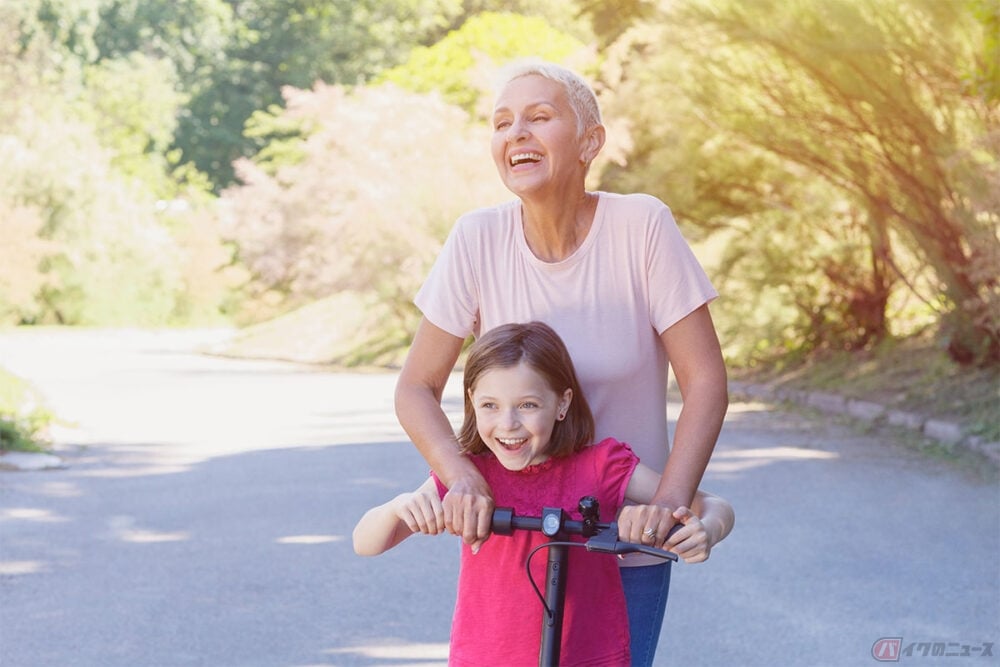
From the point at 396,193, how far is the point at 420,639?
22.1m

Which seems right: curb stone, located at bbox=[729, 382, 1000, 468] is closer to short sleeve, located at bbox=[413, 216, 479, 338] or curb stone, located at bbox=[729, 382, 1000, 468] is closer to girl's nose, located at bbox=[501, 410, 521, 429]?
short sleeve, located at bbox=[413, 216, 479, 338]

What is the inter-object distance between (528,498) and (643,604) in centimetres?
36

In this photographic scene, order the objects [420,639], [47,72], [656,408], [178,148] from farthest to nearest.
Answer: [178,148] < [47,72] < [420,639] < [656,408]

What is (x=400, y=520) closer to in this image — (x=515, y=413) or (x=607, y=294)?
(x=515, y=413)

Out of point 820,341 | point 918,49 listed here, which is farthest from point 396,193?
point 918,49

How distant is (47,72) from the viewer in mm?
53812

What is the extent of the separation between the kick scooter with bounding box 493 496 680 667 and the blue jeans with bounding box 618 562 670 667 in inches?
12.1

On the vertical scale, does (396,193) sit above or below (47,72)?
below

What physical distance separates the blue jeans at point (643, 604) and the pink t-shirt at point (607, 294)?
215 millimetres

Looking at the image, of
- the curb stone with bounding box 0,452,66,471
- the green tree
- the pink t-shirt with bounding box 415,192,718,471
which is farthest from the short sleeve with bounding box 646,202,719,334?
the curb stone with bounding box 0,452,66,471

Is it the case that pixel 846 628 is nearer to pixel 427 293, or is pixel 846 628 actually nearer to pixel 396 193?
pixel 427 293

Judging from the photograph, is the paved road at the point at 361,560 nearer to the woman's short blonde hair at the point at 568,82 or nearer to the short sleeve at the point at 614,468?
the short sleeve at the point at 614,468

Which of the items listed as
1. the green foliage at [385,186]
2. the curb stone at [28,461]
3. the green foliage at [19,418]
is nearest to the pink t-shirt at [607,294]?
the curb stone at [28,461]

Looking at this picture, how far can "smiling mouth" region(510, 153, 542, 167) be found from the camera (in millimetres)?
2895
